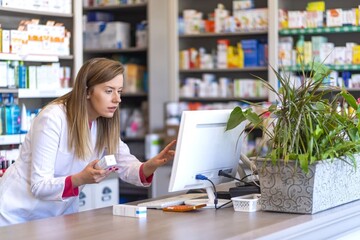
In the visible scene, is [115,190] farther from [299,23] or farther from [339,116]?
[339,116]

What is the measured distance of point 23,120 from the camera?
565cm

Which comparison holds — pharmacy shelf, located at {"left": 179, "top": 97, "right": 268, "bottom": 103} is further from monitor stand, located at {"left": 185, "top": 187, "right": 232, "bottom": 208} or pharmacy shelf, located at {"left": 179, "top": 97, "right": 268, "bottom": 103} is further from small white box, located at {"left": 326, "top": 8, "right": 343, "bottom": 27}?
monitor stand, located at {"left": 185, "top": 187, "right": 232, "bottom": 208}

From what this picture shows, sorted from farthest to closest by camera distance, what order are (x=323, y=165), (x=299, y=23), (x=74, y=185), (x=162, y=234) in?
1. (x=299, y=23)
2. (x=74, y=185)
3. (x=323, y=165)
4. (x=162, y=234)

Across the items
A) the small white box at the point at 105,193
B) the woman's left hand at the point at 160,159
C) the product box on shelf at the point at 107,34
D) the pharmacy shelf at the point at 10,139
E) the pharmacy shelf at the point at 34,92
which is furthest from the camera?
the product box on shelf at the point at 107,34

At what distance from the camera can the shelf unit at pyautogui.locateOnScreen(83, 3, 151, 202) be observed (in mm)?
8094

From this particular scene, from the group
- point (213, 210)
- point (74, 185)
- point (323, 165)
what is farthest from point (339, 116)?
point (74, 185)

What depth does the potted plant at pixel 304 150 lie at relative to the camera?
3.15 metres

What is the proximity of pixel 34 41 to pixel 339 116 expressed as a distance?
3.06 m

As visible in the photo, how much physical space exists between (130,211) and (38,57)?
279 centimetres

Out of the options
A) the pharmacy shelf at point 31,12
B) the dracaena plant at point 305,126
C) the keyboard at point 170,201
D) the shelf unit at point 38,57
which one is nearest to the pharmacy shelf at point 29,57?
the shelf unit at point 38,57

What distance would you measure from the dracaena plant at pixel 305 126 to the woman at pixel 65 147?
0.54 m

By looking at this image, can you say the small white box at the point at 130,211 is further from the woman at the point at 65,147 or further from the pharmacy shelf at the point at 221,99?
the pharmacy shelf at the point at 221,99

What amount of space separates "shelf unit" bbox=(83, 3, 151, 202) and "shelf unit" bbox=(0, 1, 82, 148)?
1.90 meters

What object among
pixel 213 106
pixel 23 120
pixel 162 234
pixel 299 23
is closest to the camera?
pixel 162 234
